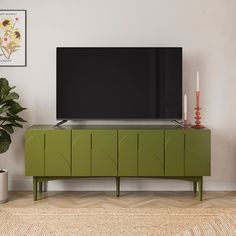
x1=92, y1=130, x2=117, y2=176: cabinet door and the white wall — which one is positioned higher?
the white wall

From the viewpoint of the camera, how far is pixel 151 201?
3971 millimetres

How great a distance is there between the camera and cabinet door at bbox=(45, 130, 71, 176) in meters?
3.92

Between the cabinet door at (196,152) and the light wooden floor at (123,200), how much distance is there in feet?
1.01

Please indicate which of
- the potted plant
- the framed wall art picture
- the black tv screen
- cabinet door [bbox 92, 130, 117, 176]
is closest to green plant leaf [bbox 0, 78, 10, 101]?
the potted plant

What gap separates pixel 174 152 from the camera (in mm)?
3939

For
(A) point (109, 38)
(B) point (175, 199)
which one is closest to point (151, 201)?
(B) point (175, 199)

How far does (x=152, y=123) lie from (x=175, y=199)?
0.88 m

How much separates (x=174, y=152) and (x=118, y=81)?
95 cm

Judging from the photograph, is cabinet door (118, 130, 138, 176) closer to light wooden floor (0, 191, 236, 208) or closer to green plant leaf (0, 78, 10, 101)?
light wooden floor (0, 191, 236, 208)

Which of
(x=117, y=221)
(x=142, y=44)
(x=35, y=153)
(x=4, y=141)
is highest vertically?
(x=142, y=44)

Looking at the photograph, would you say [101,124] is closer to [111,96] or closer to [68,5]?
[111,96]

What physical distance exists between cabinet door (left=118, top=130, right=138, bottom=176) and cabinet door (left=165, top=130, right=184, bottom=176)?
312 mm

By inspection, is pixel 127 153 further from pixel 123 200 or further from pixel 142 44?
pixel 142 44

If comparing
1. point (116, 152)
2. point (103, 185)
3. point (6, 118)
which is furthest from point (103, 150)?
point (6, 118)
